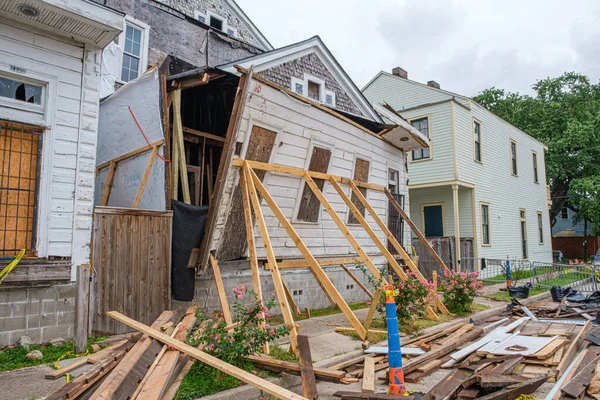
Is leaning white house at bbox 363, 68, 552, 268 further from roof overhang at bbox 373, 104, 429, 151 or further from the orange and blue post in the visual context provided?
the orange and blue post

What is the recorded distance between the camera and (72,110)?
635 cm

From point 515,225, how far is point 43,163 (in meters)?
21.8

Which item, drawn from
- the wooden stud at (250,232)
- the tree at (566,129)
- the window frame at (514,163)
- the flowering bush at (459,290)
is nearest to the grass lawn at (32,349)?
the wooden stud at (250,232)

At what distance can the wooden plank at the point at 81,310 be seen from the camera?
5.64 meters

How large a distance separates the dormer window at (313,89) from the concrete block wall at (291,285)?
4.67 meters

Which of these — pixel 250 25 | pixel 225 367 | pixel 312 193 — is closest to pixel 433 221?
pixel 312 193

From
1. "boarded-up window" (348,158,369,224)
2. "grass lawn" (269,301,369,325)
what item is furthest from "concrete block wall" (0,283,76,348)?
"boarded-up window" (348,158,369,224)

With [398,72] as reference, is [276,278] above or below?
below

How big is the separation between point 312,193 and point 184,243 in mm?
3331

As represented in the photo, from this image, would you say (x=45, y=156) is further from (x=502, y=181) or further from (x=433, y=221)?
(x=502, y=181)

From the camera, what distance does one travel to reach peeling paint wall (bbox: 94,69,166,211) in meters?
7.64

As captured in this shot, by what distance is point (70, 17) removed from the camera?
5.89m

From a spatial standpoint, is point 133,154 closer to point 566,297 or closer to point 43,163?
point 43,163

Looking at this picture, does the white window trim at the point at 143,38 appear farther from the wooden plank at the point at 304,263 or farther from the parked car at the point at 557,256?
the parked car at the point at 557,256
